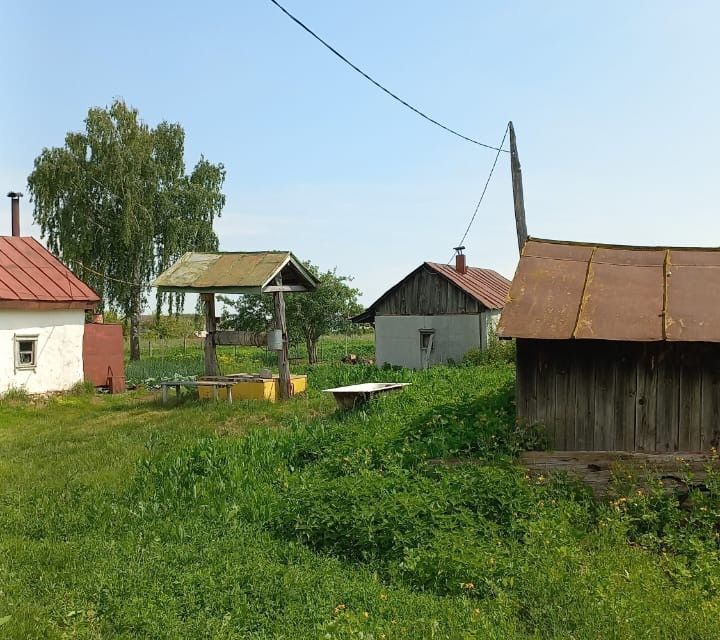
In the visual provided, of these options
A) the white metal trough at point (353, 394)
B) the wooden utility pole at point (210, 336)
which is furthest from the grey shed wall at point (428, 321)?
the white metal trough at point (353, 394)

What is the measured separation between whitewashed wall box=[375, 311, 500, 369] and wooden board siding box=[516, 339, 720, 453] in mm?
17250

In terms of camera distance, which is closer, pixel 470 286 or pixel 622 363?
pixel 622 363

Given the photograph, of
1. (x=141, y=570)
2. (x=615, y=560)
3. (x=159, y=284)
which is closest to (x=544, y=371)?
(x=615, y=560)

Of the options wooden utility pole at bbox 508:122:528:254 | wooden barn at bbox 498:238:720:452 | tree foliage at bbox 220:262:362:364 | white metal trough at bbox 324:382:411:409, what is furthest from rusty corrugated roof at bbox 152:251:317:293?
tree foliage at bbox 220:262:362:364

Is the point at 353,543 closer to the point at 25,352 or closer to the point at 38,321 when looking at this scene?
the point at 25,352

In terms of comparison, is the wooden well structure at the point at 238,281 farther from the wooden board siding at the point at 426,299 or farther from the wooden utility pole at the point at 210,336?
the wooden board siding at the point at 426,299

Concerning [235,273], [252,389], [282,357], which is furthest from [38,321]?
[282,357]

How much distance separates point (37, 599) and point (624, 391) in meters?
6.72

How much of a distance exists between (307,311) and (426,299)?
8302 millimetres

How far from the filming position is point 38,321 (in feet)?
63.4

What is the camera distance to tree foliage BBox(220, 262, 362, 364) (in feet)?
108

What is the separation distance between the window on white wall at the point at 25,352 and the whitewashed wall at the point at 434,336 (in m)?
13.6

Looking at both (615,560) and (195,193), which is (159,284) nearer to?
(615,560)

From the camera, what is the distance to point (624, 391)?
8297 mm
